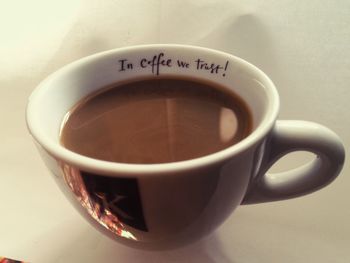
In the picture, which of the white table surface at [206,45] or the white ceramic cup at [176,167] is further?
the white table surface at [206,45]

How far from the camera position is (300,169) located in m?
0.38

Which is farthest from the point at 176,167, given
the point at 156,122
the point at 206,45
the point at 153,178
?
the point at 206,45

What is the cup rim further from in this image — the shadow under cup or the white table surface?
the white table surface

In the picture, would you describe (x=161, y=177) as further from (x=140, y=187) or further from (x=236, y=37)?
(x=236, y=37)

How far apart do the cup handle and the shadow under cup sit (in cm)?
2

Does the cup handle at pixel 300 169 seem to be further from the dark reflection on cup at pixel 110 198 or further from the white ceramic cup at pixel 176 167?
the dark reflection on cup at pixel 110 198

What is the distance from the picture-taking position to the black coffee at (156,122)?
14.6 inches

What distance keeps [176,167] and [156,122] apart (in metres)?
0.16

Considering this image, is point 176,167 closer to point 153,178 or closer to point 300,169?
point 153,178

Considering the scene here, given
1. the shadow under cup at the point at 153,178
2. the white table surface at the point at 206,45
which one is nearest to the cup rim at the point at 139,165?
the shadow under cup at the point at 153,178

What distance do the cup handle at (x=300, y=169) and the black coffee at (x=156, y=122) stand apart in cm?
5

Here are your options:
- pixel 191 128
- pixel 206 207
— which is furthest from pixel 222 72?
pixel 206 207

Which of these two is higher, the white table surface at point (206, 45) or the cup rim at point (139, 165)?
the cup rim at point (139, 165)

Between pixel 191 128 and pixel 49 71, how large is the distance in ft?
0.85
